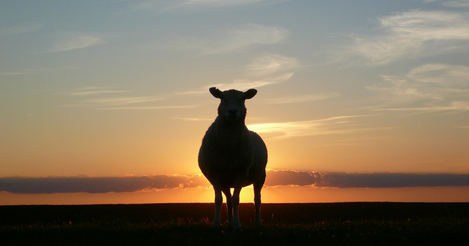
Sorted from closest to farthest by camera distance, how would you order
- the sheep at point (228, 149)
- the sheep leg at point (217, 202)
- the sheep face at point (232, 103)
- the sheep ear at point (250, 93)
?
the sheep face at point (232, 103) → the sheep leg at point (217, 202) → the sheep at point (228, 149) → the sheep ear at point (250, 93)

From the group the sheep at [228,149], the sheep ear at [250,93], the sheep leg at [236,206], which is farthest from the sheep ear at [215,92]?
the sheep leg at [236,206]

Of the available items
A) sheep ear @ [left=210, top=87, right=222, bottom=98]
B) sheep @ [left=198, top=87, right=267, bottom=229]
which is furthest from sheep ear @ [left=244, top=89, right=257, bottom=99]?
sheep ear @ [left=210, top=87, right=222, bottom=98]

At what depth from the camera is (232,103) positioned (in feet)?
39.2

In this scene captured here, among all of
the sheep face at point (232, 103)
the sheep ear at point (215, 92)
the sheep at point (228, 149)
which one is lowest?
the sheep at point (228, 149)

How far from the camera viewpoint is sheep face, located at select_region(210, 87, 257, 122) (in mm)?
11789

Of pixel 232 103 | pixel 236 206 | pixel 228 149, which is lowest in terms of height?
pixel 236 206

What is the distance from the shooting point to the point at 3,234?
37.1 ft

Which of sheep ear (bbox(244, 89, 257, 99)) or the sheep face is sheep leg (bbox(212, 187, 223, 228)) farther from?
sheep ear (bbox(244, 89, 257, 99))

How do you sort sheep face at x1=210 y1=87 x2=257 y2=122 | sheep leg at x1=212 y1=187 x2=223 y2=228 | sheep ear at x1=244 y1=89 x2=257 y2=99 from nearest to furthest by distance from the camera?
sheep face at x1=210 y1=87 x2=257 y2=122 → sheep leg at x1=212 y1=187 x2=223 y2=228 → sheep ear at x1=244 y1=89 x2=257 y2=99

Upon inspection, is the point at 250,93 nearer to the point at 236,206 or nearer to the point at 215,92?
the point at 215,92

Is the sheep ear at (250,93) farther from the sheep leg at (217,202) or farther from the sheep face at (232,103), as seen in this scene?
the sheep leg at (217,202)

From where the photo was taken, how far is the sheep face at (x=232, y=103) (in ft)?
38.7

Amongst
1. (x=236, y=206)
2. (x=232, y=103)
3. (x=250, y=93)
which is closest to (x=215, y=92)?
(x=232, y=103)

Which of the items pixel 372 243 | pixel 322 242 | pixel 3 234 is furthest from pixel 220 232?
pixel 3 234
